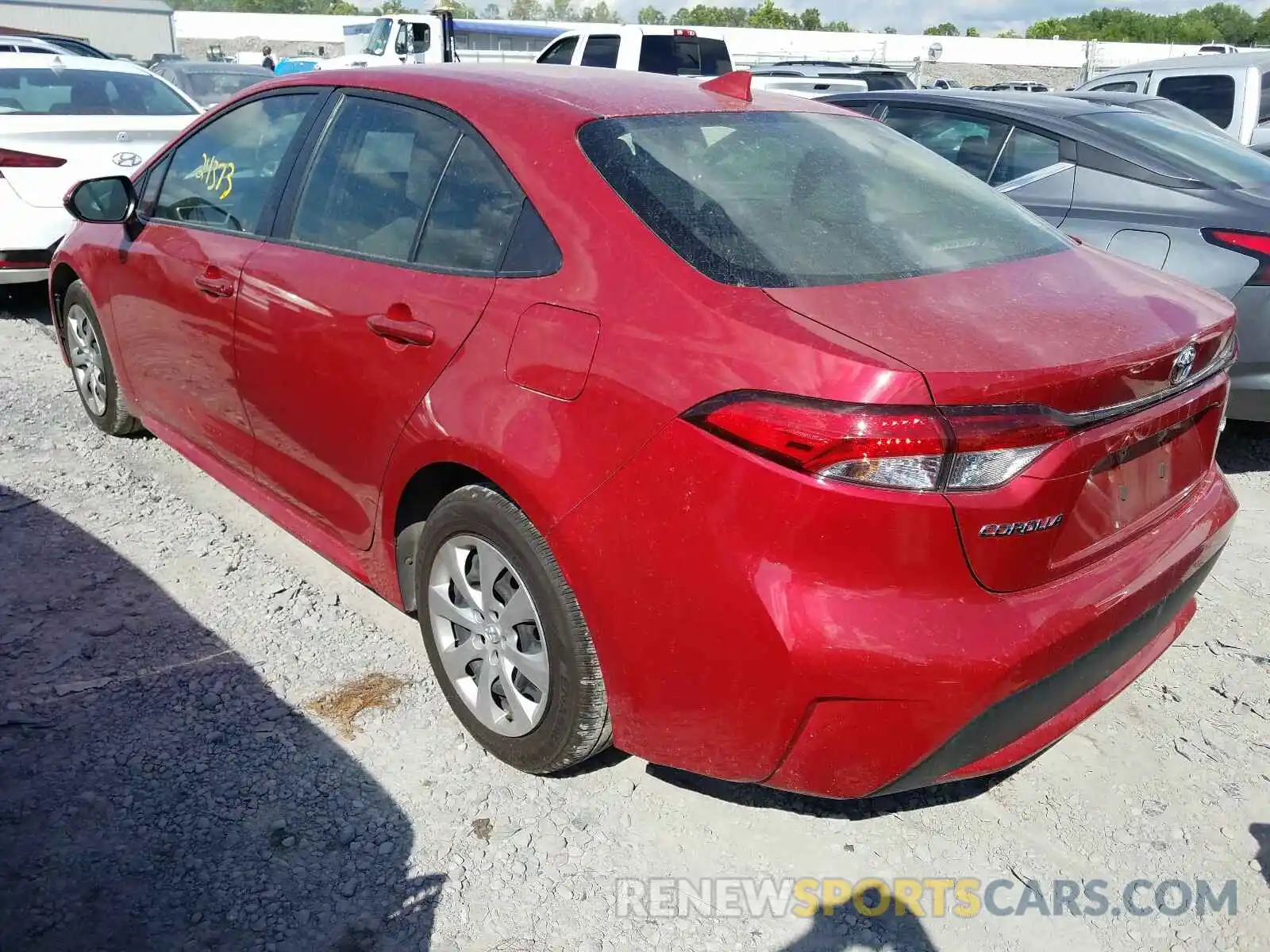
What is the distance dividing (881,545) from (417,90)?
6.27 feet

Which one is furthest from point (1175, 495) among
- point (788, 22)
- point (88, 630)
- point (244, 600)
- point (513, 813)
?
point (788, 22)

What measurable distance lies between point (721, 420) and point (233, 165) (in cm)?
243

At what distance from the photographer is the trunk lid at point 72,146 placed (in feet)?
20.4

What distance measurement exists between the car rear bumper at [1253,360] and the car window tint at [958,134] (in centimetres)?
156

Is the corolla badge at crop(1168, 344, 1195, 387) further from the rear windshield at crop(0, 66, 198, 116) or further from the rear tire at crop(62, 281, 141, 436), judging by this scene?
the rear windshield at crop(0, 66, 198, 116)

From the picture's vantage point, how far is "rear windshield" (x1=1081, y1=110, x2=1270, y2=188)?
4754 millimetres

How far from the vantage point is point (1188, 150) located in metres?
5.01

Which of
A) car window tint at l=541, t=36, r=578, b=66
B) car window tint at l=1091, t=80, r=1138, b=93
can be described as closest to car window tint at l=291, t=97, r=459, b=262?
car window tint at l=1091, t=80, r=1138, b=93

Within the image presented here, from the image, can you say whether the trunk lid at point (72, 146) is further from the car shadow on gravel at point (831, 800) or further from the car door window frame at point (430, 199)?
the car shadow on gravel at point (831, 800)

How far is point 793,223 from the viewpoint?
7.87ft

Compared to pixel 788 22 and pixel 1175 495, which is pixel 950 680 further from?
pixel 788 22

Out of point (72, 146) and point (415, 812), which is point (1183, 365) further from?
point (72, 146)

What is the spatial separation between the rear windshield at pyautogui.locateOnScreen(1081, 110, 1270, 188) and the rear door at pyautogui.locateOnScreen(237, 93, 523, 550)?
3618 millimetres

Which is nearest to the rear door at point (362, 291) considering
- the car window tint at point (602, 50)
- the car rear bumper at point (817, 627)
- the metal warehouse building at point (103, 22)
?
the car rear bumper at point (817, 627)
